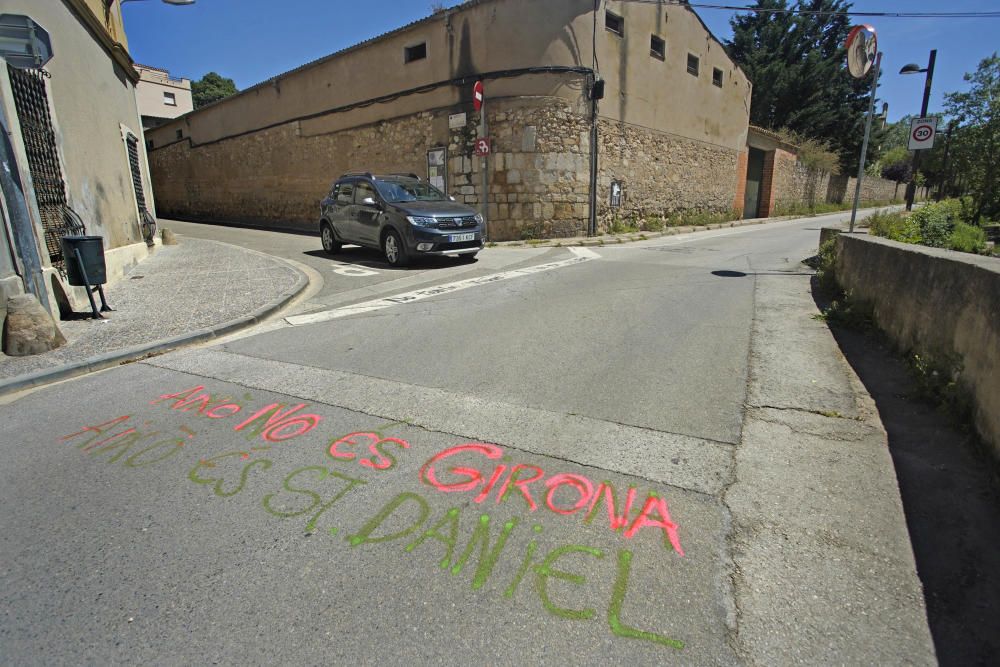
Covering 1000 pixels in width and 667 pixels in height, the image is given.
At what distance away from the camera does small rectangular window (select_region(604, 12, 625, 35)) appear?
1532 centimetres

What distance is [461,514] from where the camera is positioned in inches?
97.6

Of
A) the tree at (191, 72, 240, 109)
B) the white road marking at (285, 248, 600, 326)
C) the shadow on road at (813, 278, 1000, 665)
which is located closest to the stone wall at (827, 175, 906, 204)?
the white road marking at (285, 248, 600, 326)

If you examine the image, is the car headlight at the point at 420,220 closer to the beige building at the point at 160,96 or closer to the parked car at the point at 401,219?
the parked car at the point at 401,219

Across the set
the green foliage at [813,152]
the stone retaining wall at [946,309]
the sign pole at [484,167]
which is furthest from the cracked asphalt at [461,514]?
the green foliage at [813,152]

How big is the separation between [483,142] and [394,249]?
6.00m

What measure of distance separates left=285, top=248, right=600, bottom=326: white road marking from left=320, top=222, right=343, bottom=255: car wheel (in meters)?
4.94

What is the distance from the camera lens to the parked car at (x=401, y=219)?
10078 mm

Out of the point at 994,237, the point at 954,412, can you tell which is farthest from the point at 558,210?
the point at 954,412

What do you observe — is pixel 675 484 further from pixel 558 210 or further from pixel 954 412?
pixel 558 210

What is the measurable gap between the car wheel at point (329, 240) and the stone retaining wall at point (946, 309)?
34.7 feet

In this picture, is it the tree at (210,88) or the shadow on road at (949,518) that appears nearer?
the shadow on road at (949,518)

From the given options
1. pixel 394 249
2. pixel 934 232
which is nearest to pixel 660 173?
pixel 394 249

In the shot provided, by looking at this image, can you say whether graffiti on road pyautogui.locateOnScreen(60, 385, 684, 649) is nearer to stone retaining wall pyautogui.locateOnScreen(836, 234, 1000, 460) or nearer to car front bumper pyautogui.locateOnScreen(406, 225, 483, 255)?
stone retaining wall pyautogui.locateOnScreen(836, 234, 1000, 460)

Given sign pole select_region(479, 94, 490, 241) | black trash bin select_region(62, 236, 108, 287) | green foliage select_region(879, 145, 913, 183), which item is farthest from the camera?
green foliage select_region(879, 145, 913, 183)
